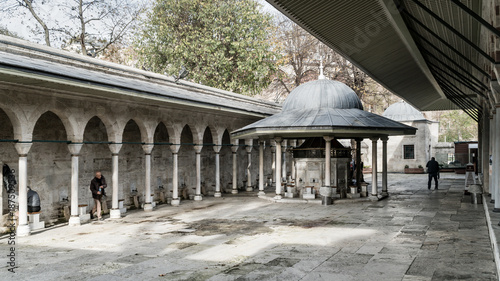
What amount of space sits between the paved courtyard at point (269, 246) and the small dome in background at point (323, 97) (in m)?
4.78

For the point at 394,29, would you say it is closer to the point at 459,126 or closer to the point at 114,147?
the point at 114,147

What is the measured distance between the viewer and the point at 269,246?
9656 millimetres

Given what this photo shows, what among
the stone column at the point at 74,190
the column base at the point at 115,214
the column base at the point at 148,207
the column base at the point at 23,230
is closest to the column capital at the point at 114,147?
the stone column at the point at 74,190

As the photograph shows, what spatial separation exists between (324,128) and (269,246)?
7.17 metres

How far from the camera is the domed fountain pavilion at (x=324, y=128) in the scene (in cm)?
1649

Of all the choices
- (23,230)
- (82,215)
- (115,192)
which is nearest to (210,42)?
(115,192)

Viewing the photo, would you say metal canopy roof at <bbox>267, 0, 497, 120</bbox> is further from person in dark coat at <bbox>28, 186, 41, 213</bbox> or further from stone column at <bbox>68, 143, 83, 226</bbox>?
person in dark coat at <bbox>28, 186, 41, 213</bbox>

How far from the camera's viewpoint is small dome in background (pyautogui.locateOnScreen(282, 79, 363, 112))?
60.8 ft

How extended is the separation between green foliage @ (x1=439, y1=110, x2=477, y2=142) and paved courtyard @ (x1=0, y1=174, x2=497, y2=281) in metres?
43.5

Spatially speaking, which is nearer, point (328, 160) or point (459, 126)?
point (328, 160)

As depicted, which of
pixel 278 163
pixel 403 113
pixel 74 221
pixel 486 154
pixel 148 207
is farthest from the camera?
pixel 403 113

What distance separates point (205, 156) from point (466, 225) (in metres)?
13.9

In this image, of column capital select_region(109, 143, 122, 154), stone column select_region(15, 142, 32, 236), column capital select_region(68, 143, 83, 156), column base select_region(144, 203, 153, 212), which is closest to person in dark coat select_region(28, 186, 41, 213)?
stone column select_region(15, 142, 32, 236)

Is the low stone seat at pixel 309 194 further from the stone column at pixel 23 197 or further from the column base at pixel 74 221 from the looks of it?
the stone column at pixel 23 197
